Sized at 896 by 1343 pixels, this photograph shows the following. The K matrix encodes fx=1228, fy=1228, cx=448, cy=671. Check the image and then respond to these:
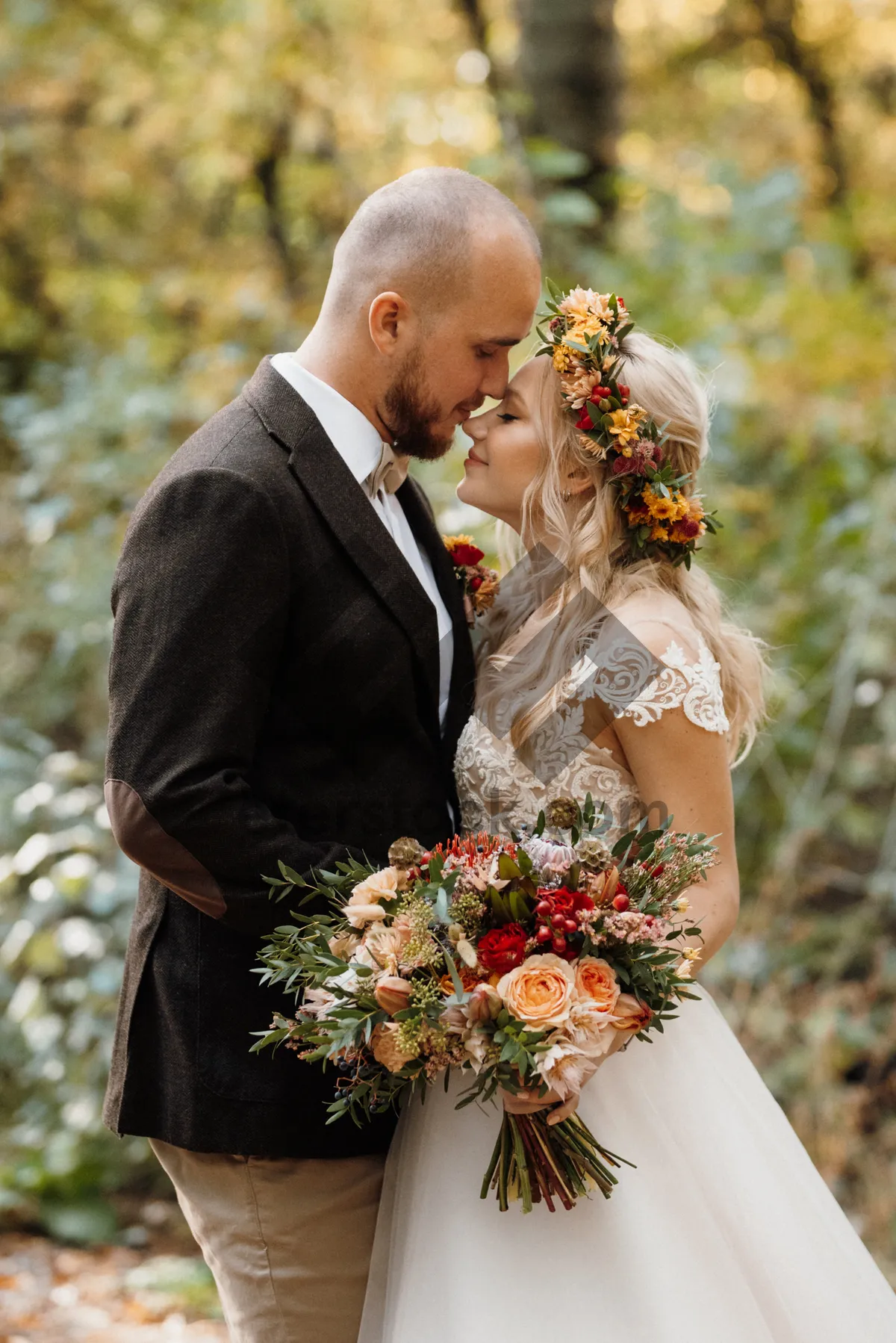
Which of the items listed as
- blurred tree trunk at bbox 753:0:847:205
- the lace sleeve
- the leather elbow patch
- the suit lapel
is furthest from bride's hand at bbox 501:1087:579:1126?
blurred tree trunk at bbox 753:0:847:205

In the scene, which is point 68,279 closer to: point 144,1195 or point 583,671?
A: point 144,1195

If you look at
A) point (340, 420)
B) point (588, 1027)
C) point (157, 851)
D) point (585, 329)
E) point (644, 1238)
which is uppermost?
point (585, 329)

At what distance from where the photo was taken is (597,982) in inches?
72.9

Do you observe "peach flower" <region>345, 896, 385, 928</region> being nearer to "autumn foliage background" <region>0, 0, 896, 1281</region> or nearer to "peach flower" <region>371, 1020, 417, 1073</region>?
"peach flower" <region>371, 1020, 417, 1073</region>

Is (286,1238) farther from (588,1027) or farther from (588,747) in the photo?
(588,747)

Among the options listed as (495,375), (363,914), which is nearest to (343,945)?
(363,914)

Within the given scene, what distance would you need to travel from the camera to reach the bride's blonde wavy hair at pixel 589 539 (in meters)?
2.52

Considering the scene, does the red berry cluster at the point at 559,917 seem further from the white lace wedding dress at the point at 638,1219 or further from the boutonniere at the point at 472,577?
the boutonniere at the point at 472,577

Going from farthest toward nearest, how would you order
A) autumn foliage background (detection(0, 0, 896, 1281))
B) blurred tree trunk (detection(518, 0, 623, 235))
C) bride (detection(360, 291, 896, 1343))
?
blurred tree trunk (detection(518, 0, 623, 235))
autumn foliage background (detection(0, 0, 896, 1281))
bride (detection(360, 291, 896, 1343))

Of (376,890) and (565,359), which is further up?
(565,359)

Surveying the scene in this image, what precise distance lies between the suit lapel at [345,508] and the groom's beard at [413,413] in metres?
0.21

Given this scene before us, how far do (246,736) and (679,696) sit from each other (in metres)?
0.81

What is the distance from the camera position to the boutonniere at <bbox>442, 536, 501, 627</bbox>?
9.30 ft

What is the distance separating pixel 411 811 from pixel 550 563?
2.26 feet
